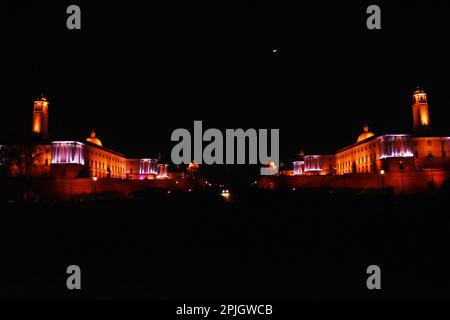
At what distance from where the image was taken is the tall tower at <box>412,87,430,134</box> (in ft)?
240

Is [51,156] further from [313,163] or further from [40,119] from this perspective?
[313,163]

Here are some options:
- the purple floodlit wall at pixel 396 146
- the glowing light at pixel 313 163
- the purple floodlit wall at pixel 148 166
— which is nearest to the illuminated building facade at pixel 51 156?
the purple floodlit wall at pixel 148 166

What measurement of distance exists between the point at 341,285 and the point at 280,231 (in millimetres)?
7352

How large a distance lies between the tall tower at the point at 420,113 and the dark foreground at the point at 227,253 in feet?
187

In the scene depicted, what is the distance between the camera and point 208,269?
11977 millimetres

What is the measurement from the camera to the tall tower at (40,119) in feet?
241

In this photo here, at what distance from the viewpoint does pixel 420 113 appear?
7312cm

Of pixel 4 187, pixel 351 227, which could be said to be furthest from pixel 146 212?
pixel 4 187

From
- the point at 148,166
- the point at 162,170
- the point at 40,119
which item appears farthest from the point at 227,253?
the point at 162,170

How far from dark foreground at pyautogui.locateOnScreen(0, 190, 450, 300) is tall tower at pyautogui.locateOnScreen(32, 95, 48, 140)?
5622cm

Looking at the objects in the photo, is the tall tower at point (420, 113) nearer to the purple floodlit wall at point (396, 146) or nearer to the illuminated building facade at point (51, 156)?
the purple floodlit wall at point (396, 146)
